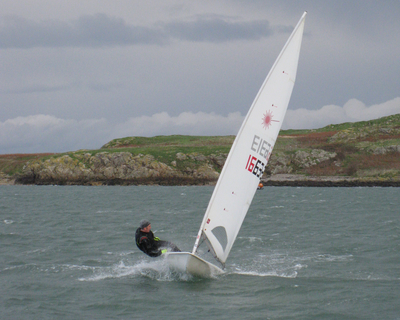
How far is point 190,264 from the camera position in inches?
523

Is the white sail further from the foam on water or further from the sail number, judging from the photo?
the foam on water

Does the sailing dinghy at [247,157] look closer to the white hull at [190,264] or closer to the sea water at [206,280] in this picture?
the white hull at [190,264]

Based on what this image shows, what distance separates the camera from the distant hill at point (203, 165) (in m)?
81.8

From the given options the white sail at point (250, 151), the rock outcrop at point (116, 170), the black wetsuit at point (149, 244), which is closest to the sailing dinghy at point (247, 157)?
the white sail at point (250, 151)

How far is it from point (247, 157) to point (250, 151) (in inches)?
7.6

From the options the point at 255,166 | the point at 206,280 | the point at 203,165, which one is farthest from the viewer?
the point at 203,165

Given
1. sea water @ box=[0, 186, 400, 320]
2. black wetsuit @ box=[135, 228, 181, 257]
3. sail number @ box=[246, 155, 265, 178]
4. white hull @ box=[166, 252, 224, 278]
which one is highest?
sail number @ box=[246, 155, 265, 178]

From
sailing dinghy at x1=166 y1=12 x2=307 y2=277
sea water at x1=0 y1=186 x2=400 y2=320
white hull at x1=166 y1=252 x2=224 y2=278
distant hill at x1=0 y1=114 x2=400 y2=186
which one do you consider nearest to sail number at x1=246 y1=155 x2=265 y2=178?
sailing dinghy at x1=166 y1=12 x2=307 y2=277

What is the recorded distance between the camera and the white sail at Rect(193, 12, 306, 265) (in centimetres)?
1273

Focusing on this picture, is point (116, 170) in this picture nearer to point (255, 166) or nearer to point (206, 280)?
point (206, 280)

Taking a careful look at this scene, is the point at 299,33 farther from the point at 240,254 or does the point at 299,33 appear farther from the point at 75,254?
the point at 75,254

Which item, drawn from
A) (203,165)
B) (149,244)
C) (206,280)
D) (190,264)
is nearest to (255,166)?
(190,264)

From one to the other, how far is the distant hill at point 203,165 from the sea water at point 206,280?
182ft

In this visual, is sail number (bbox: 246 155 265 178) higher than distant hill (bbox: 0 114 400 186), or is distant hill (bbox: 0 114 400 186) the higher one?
sail number (bbox: 246 155 265 178)
